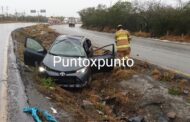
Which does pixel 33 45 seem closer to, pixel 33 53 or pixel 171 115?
pixel 33 53

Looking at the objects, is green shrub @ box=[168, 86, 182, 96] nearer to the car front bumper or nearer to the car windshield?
the car front bumper

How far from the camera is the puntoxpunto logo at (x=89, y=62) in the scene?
12.3 m

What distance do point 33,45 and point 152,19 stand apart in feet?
101

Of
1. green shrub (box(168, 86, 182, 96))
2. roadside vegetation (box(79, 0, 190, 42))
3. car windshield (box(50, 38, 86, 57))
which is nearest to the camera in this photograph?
green shrub (box(168, 86, 182, 96))

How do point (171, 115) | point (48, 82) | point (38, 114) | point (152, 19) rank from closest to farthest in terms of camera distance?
point (38, 114) → point (171, 115) → point (48, 82) → point (152, 19)

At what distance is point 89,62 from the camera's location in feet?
43.0

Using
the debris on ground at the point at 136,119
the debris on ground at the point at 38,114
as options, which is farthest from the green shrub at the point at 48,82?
the debris on ground at the point at 38,114

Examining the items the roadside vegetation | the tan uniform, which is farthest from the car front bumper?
the roadside vegetation

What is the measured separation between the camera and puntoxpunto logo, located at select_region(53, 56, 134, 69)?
1229cm

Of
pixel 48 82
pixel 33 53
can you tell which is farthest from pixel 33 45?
pixel 48 82

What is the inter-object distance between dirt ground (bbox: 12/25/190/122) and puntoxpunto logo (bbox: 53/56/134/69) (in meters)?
0.43

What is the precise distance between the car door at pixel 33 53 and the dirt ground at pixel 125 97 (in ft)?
1.26

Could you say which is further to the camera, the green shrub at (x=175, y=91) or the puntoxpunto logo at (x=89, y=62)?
the puntoxpunto logo at (x=89, y=62)

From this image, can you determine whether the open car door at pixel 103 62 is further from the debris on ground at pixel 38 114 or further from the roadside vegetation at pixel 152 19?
the roadside vegetation at pixel 152 19
